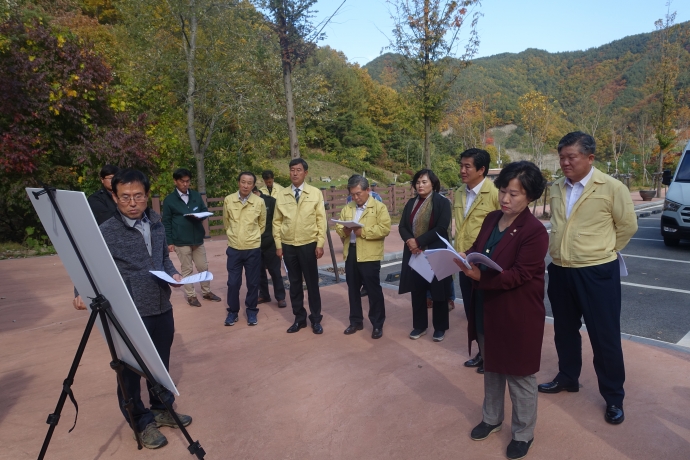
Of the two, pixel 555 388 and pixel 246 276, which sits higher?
pixel 246 276

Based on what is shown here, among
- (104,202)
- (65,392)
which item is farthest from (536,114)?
(65,392)

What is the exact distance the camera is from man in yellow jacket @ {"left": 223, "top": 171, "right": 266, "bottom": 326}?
5.71 m

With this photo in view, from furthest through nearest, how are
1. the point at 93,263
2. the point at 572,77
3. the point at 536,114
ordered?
the point at 572,77 < the point at 536,114 < the point at 93,263

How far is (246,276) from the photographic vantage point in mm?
5699

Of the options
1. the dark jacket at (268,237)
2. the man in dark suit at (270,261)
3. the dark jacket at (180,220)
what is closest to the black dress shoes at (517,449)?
the man in dark suit at (270,261)

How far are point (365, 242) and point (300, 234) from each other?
2.39 ft

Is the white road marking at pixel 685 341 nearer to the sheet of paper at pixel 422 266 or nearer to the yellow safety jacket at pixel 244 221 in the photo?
the sheet of paper at pixel 422 266

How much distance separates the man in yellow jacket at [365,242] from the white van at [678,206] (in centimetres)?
808

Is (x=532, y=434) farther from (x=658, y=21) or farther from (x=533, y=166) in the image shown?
(x=658, y=21)

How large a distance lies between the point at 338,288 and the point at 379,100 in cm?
A: 4385

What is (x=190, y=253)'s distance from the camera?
21.8ft

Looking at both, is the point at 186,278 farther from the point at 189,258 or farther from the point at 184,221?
the point at 189,258

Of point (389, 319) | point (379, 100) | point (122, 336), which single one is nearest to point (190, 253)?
point (389, 319)

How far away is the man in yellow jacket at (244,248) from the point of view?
18.7 feet
